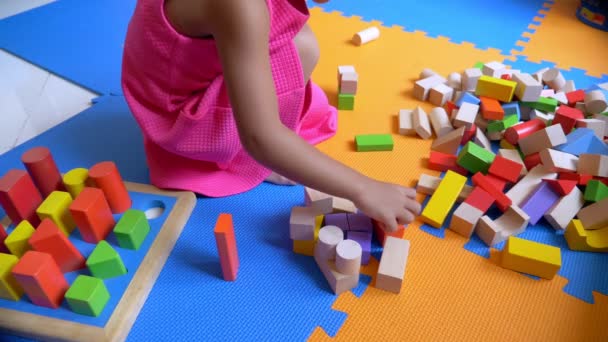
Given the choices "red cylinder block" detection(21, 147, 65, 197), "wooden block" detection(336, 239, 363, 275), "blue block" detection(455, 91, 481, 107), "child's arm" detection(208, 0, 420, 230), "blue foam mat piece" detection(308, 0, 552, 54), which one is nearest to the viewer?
"child's arm" detection(208, 0, 420, 230)

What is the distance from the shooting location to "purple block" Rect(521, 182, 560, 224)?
0.91 metres

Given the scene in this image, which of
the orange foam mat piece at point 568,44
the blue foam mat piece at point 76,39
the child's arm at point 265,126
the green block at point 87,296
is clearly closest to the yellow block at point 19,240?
the green block at point 87,296

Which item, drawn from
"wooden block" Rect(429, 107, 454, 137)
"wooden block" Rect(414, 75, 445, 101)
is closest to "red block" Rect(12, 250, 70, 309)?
"wooden block" Rect(429, 107, 454, 137)

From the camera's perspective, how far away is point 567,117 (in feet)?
3.50

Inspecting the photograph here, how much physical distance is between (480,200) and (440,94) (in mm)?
417

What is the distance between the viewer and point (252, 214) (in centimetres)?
94

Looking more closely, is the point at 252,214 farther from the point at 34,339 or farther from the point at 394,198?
the point at 34,339

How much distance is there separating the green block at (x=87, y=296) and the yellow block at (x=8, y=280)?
10cm

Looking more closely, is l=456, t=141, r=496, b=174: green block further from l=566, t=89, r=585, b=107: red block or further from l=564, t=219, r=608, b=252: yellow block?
l=566, t=89, r=585, b=107: red block

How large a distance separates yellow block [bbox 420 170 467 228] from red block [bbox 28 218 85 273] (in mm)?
662

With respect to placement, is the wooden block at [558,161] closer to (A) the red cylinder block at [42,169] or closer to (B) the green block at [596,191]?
(B) the green block at [596,191]

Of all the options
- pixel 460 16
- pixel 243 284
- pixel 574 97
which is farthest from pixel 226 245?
pixel 460 16

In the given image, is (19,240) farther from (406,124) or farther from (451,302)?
(406,124)

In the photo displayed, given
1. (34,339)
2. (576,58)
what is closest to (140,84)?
(34,339)
